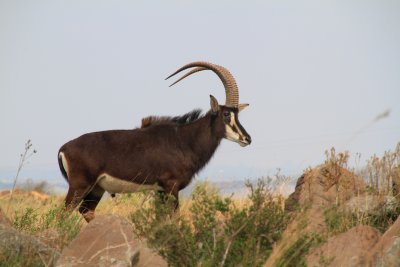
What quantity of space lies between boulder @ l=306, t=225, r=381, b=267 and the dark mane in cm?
561

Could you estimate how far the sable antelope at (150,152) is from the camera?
11148 millimetres

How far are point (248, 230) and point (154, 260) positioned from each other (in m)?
1.01

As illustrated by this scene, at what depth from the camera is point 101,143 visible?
37.3ft

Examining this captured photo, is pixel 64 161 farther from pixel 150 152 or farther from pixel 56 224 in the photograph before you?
pixel 56 224

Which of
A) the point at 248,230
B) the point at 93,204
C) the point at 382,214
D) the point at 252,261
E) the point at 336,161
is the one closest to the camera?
the point at 252,261

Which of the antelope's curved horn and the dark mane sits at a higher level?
the antelope's curved horn

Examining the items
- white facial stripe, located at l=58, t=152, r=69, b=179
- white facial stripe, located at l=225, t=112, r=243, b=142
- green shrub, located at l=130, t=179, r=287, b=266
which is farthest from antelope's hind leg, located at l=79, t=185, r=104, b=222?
green shrub, located at l=130, t=179, r=287, b=266

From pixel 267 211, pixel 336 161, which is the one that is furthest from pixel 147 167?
pixel 267 211

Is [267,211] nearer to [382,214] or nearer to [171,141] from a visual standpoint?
[382,214]

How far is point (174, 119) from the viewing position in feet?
40.7

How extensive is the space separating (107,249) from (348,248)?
2.39 metres

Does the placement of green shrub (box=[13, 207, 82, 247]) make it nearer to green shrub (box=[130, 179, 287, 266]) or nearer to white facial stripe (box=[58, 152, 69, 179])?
green shrub (box=[130, 179, 287, 266])

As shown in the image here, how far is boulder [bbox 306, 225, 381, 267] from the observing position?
670cm

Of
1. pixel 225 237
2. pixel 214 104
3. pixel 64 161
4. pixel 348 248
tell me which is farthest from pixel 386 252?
pixel 64 161
